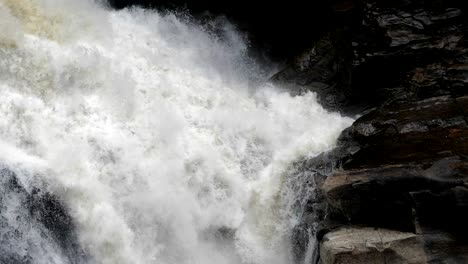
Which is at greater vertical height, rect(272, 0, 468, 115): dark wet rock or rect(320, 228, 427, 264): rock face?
rect(272, 0, 468, 115): dark wet rock

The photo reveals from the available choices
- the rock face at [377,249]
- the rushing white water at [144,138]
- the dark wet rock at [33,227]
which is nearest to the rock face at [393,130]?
the rock face at [377,249]

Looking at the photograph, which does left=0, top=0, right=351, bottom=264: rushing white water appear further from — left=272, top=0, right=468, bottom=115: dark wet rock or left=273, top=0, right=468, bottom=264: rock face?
left=272, top=0, right=468, bottom=115: dark wet rock

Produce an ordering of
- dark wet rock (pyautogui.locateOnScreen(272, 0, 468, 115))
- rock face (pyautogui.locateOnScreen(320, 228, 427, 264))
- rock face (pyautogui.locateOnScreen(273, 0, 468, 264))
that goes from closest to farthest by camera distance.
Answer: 1. rock face (pyautogui.locateOnScreen(320, 228, 427, 264))
2. rock face (pyautogui.locateOnScreen(273, 0, 468, 264))
3. dark wet rock (pyautogui.locateOnScreen(272, 0, 468, 115))

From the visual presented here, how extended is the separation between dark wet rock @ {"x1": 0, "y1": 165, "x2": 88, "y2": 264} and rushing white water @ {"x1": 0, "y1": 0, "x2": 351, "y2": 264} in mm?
151

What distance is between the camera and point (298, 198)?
882cm

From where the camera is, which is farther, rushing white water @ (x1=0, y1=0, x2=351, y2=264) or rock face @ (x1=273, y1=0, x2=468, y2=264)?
rushing white water @ (x1=0, y1=0, x2=351, y2=264)

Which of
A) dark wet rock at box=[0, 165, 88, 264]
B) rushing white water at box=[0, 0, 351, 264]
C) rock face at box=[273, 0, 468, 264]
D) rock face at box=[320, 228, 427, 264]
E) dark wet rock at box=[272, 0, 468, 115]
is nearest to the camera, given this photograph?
rock face at box=[320, 228, 427, 264]

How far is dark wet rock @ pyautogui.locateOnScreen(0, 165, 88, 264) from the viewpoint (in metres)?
7.80

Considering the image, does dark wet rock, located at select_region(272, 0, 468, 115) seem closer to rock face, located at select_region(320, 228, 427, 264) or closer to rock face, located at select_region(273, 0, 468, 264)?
rock face, located at select_region(273, 0, 468, 264)

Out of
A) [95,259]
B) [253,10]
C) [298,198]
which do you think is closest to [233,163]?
[298,198]

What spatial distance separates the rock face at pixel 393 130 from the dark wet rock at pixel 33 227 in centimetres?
404

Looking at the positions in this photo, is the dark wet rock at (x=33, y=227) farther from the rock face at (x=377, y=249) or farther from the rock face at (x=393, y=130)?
the rock face at (x=377, y=249)

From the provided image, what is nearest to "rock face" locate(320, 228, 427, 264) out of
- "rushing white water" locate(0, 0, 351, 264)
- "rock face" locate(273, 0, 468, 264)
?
"rock face" locate(273, 0, 468, 264)

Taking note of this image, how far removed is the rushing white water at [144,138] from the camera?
863cm
